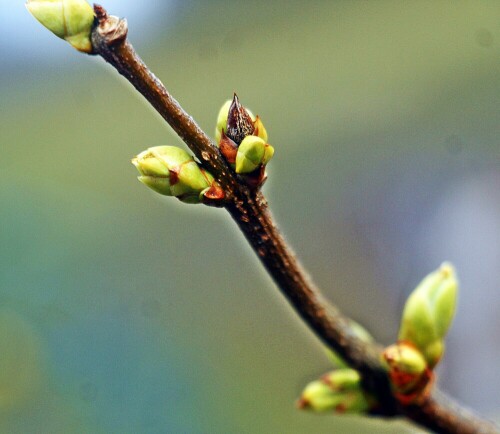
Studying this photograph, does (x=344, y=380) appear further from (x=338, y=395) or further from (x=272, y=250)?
(x=272, y=250)

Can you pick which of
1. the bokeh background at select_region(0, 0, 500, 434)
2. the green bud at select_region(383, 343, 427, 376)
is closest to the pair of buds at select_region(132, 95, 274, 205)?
the green bud at select_region(383, 343, 427, 376)

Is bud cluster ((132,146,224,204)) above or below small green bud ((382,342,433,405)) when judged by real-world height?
above

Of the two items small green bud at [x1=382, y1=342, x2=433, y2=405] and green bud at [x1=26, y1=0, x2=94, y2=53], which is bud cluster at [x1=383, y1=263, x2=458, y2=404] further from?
green bud at [x1=26, y1=0, x2=94, y2=53]

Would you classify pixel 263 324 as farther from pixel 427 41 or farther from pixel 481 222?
pixel 427 41

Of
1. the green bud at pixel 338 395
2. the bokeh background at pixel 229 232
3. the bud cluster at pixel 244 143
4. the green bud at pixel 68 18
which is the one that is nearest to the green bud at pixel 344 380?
the green bud at pixel 338 395

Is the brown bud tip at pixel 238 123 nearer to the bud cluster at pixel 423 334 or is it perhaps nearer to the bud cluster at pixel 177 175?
the bud cluster at pixel 177 175

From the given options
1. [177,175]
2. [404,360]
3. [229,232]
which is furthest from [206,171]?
[229,232]

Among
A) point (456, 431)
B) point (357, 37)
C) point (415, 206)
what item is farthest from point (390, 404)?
point (357, 37)

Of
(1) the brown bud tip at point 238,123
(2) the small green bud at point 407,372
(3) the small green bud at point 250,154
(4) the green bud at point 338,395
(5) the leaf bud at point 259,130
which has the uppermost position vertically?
(1) the brown bud tip at point 238,123
